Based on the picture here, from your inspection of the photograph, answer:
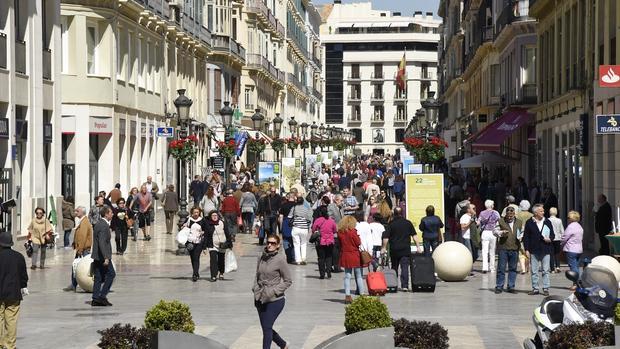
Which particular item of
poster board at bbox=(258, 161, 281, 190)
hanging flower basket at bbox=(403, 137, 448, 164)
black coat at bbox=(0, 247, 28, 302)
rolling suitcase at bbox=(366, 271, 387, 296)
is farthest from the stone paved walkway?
hanging flower basket at bbox=(403, 137, 448, 164)

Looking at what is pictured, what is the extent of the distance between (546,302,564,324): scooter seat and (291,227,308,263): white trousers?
56.7 ft

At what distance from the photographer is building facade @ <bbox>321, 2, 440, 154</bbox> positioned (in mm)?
184125

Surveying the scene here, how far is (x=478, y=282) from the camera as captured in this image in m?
27.8

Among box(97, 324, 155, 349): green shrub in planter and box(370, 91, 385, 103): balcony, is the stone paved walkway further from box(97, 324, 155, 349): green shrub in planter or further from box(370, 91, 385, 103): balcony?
box(370, 91, 385, 103): balcony

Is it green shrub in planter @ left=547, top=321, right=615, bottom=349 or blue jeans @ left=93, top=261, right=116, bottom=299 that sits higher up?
green shrub in planter @ left=547, top=321, right=615, bottom=349

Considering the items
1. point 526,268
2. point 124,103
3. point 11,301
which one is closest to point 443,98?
point 124,103

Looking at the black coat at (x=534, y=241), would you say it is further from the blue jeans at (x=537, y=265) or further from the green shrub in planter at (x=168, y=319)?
the green shrub in planter at (x=168, y=319)

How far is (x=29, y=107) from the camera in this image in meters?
38.4

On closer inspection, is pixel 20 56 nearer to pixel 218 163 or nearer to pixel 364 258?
pixel 364 258

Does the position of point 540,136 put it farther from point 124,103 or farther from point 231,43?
point 231,43

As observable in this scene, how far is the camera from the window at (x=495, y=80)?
225 ft

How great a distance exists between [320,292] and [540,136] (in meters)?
24.8

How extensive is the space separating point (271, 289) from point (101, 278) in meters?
6.92

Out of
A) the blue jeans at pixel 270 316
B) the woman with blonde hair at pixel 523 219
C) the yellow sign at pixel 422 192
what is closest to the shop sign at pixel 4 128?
the yellow sign at pixel 422 192
